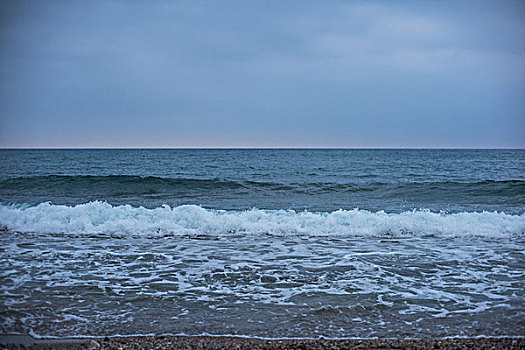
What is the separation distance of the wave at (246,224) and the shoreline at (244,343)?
6039mm

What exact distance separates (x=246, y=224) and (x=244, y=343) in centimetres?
673

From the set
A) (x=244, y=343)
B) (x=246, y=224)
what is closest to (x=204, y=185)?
(x=246, y=224)

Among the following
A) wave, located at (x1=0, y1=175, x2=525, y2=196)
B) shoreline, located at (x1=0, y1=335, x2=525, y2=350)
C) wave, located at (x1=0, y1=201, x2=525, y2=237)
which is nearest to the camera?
shoreline, located at (x1=0, y1=335, x2=525, y2=350)

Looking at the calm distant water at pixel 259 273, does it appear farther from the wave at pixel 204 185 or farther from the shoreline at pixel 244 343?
the wave at pixel 204 185

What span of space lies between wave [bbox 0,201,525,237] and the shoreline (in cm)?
604

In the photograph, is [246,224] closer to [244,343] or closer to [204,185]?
[244,343]

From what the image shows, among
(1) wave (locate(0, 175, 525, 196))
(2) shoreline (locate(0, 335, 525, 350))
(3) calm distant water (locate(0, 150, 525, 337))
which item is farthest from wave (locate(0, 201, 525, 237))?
(1) wave (locate(0, 175, 525, 196))

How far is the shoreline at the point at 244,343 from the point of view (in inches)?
153

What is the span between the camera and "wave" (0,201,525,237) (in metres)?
10.2

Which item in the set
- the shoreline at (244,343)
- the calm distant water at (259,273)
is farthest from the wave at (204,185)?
the shoreline at (244,343)

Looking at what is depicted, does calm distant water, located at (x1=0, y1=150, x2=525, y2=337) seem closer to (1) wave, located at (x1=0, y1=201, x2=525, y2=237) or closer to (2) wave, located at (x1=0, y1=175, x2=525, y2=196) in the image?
(1) wave, located at (x1=0, y1=201, x2=525, y2=237)

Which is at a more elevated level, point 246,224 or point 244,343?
point 246,224

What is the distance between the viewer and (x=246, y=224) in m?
10.7

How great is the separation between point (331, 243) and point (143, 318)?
5.29 m
